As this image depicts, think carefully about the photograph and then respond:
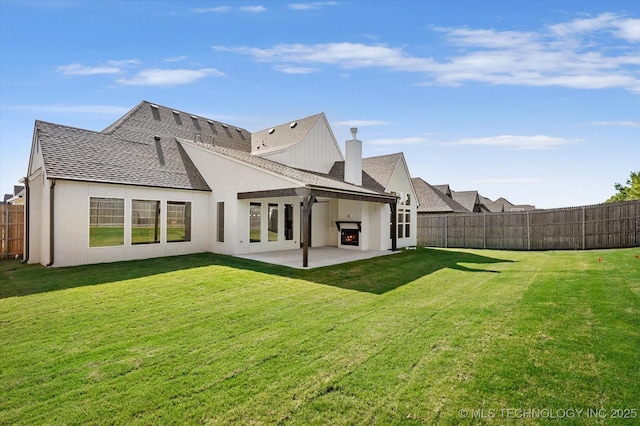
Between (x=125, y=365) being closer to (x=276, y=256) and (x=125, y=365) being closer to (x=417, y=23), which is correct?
(x=276, y=256)

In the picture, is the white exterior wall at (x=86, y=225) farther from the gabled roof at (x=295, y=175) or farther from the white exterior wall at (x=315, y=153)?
the white exterior wall at (x=315, y=153)

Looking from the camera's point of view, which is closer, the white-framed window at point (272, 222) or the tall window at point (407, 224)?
the white-framed window at point (272, 222)

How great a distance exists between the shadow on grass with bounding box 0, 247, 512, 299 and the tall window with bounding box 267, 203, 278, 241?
2670 millimetres

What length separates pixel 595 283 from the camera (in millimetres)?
7887

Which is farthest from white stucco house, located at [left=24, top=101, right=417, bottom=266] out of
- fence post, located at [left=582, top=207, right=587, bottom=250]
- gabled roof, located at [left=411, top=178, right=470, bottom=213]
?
gabled roof, located at [left=411, top=178, right=470, bottom=213]

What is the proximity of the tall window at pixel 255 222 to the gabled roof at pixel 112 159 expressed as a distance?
2.15 meters

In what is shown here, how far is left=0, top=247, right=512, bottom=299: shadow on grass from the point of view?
787 cm

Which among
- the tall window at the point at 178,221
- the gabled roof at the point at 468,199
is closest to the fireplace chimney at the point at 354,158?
the tall window at the point at 178,221

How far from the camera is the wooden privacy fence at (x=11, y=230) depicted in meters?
12.3

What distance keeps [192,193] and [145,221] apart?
2.15 meters

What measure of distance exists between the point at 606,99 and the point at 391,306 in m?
11.7

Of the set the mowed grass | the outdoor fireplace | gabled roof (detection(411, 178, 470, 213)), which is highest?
gabled roof (detection(411, 178, 470, 213))

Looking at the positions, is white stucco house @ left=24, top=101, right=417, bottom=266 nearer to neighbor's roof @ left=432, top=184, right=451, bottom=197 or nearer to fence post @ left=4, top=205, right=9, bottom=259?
fence post @ left=4, top=205, right=9, bottom=259

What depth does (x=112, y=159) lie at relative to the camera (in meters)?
11.9
